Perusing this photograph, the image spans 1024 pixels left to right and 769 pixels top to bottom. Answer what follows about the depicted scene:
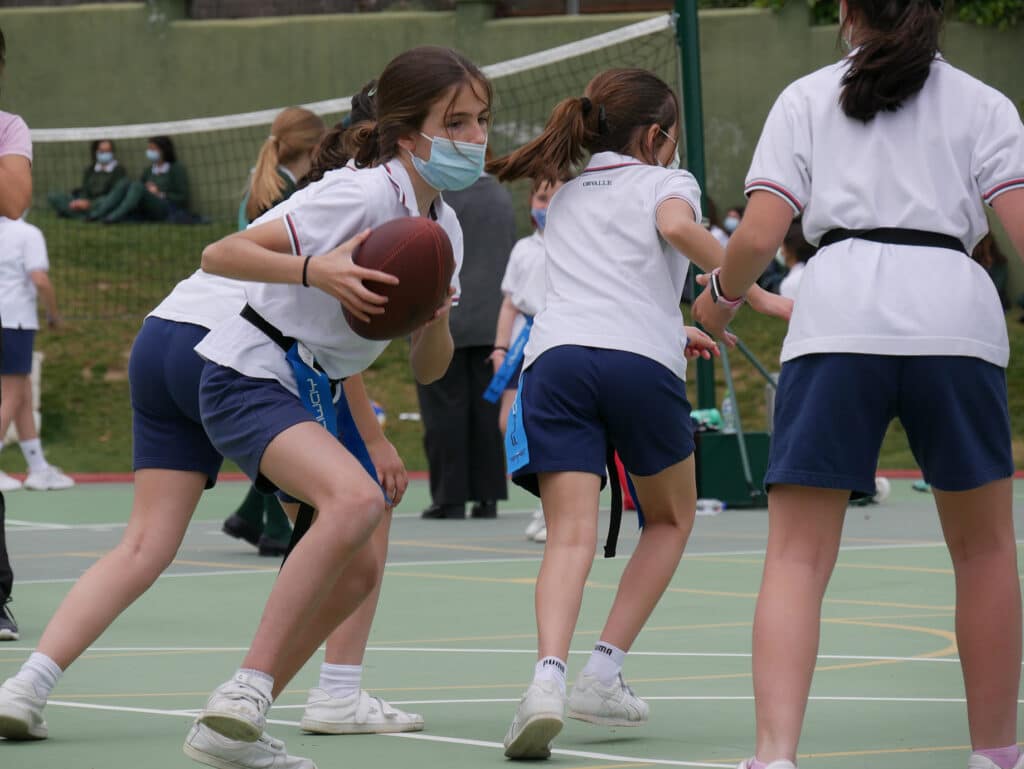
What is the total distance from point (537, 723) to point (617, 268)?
1.42 meters

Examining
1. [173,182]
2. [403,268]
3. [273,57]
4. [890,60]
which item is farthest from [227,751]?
[273,57]

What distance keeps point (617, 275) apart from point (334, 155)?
0.92m

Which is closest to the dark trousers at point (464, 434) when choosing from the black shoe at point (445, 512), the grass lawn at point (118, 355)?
the black shoe at point (445, 512)

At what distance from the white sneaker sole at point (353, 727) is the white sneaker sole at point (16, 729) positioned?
70 cm

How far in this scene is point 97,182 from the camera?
25.7 meters

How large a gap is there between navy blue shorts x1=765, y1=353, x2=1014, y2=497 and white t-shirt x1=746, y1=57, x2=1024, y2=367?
1.6 inches

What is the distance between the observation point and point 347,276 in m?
4.52

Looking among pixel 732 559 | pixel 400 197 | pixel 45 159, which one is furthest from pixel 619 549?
→ pixel 45 159

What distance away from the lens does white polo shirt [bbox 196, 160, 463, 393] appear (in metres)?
4.74

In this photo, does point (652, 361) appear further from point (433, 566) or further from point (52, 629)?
point (433, 566)

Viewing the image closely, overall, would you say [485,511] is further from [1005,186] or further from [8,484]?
[1005,186]

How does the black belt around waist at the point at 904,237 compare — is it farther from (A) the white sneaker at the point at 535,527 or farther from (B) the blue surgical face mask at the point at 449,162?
(A) the white sneaker at the point at 535,527

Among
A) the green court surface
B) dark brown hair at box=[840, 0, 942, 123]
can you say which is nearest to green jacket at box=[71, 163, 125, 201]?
the green court surface

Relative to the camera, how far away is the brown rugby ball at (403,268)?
4.61 metres
